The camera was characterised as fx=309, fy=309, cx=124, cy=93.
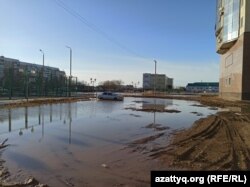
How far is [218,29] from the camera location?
7006 centimetres

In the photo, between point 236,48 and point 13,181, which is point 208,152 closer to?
point 13,181

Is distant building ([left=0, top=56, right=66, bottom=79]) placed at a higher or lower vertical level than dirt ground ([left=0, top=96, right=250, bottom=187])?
higher

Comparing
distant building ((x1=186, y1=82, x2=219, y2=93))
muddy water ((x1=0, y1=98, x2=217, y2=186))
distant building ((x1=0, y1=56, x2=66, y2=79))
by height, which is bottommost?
muddy water ((x1=0, y1=98, x2=217, y2=186))

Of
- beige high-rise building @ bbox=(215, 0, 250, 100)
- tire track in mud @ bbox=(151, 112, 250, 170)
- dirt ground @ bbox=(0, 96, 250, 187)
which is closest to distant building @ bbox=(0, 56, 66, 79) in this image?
beige high-rise building @ bbox=(215, 0, 250, 100)

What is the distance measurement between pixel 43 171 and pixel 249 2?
49011 millimetres

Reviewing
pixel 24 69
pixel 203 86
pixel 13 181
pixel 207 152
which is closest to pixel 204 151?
pixel 207 152

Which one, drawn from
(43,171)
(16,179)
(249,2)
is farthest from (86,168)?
(249,2)

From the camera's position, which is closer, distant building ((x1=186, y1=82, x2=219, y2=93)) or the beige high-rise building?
the beige high-rise building

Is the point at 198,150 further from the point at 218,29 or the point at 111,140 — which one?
the point at 218,29

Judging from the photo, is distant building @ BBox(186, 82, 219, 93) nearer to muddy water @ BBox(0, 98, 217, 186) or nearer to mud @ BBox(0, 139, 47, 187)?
muddy water @ BBox(0, 98, 217, 186)

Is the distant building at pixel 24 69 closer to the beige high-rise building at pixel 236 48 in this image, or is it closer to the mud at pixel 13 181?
the beige high-rise building at pixel 236 48

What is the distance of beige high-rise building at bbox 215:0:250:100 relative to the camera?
159ft

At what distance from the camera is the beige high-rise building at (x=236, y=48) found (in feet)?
159

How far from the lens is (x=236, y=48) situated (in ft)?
179
